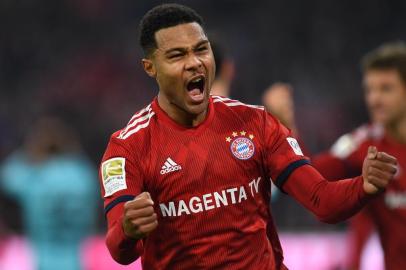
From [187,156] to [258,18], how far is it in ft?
33.3

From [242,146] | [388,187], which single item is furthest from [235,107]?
[388,187]

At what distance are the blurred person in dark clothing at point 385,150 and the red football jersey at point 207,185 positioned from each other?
1.15m

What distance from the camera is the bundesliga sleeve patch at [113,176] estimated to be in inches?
130

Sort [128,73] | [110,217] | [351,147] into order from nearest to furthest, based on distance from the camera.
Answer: [110,217]
[351,147]
[128,73]

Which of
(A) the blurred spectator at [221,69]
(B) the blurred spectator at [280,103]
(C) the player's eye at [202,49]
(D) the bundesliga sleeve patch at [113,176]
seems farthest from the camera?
(A) the blurred spectator at [221,69]

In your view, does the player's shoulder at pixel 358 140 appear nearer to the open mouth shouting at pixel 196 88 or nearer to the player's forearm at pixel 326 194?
the player's forearm at pixel 326 194

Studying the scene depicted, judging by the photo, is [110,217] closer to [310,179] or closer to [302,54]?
[310,179]

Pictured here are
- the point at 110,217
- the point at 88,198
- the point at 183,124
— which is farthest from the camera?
the point at 88,198

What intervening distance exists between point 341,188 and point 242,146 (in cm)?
44

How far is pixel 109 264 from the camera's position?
848 centimetres

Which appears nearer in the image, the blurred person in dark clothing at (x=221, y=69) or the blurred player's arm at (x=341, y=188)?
the blurred player's arm at (x=341, y=188)

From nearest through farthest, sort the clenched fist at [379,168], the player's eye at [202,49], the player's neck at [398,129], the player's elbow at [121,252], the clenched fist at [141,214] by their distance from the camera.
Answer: the clenched fist at [141,214] → the clenched fist at [379,168] → the player's elbow at [121,252] → the player's eye at [202,49] → the player's neck at [398,129]

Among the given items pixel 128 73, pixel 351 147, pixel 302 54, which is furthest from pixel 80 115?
pixel 351 147

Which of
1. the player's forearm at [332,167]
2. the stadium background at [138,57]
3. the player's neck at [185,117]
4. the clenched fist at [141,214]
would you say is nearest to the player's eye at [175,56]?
the player's neck at [185,117]
